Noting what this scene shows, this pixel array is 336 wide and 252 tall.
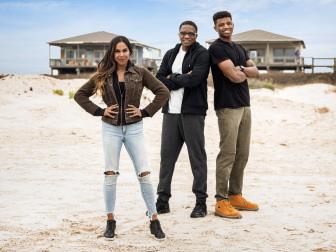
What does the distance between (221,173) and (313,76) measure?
30616 mm

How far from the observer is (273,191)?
7.18 meters

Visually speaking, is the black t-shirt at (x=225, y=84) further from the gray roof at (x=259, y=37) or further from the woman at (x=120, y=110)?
the gray roof at (x=259, y=37)

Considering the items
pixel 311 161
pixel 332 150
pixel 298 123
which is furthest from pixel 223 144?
pixel 298 123

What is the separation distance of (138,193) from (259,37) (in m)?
Answer: 38.4

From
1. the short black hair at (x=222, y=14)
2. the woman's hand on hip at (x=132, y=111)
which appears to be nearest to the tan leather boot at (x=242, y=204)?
the woman's hand on hip at (x=132, y=111)

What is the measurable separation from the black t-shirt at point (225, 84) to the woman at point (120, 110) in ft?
3.24

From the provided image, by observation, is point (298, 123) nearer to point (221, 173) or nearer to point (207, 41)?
point (221, 173)

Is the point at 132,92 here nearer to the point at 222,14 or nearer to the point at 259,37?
the point at 222,14

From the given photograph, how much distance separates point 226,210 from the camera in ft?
→ 18.3

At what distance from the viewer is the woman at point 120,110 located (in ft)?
15.3

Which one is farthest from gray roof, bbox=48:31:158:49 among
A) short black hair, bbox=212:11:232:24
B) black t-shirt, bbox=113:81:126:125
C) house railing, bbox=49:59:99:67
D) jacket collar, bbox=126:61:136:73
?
black t-shirt, bbox=113:81:126:125

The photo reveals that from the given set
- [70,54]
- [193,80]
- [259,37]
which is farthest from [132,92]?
[70,54]

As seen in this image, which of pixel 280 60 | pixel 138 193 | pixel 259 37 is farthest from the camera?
pixel 259 37

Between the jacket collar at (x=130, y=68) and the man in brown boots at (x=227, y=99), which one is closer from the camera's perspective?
the jacket collar at (x=130, y=68)
